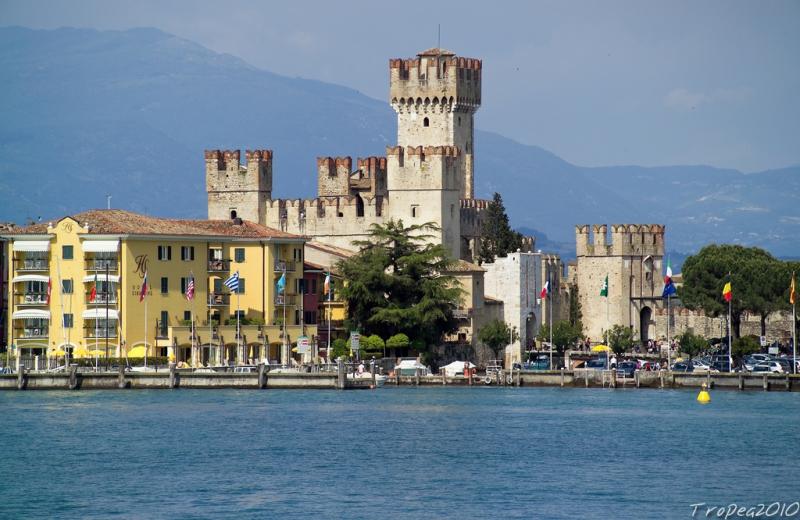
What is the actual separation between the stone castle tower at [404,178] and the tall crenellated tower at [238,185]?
57 millimetres

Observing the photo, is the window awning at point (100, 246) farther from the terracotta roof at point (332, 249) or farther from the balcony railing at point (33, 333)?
the terracotta roof at point (332, 249)

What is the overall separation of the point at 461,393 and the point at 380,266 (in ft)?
39.7

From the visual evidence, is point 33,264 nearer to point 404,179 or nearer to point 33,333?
point 33,333

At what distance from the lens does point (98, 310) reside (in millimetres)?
99375

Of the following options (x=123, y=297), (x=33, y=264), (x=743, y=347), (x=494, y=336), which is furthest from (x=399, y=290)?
(x=743, y=347)

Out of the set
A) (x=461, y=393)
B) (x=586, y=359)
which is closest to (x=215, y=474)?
(x=461, y=393)

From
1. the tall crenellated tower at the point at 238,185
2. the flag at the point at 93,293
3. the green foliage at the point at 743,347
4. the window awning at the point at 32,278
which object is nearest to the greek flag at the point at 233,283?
the flag at the point at 93,293

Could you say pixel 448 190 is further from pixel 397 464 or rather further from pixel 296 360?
→ pixel 397 464

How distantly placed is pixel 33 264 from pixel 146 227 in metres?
5.67

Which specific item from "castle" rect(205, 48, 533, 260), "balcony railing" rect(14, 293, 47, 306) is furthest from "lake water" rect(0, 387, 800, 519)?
"castle" rect(205, 48, 533, 260)

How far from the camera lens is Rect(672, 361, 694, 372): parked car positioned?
104 m

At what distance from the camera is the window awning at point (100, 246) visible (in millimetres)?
99500

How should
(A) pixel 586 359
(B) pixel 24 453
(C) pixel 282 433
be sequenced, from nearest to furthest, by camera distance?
(B) pixel 24 453
(C) pixel 282 433
(A) pixel 586 359

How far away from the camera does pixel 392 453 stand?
7100 centimetres
